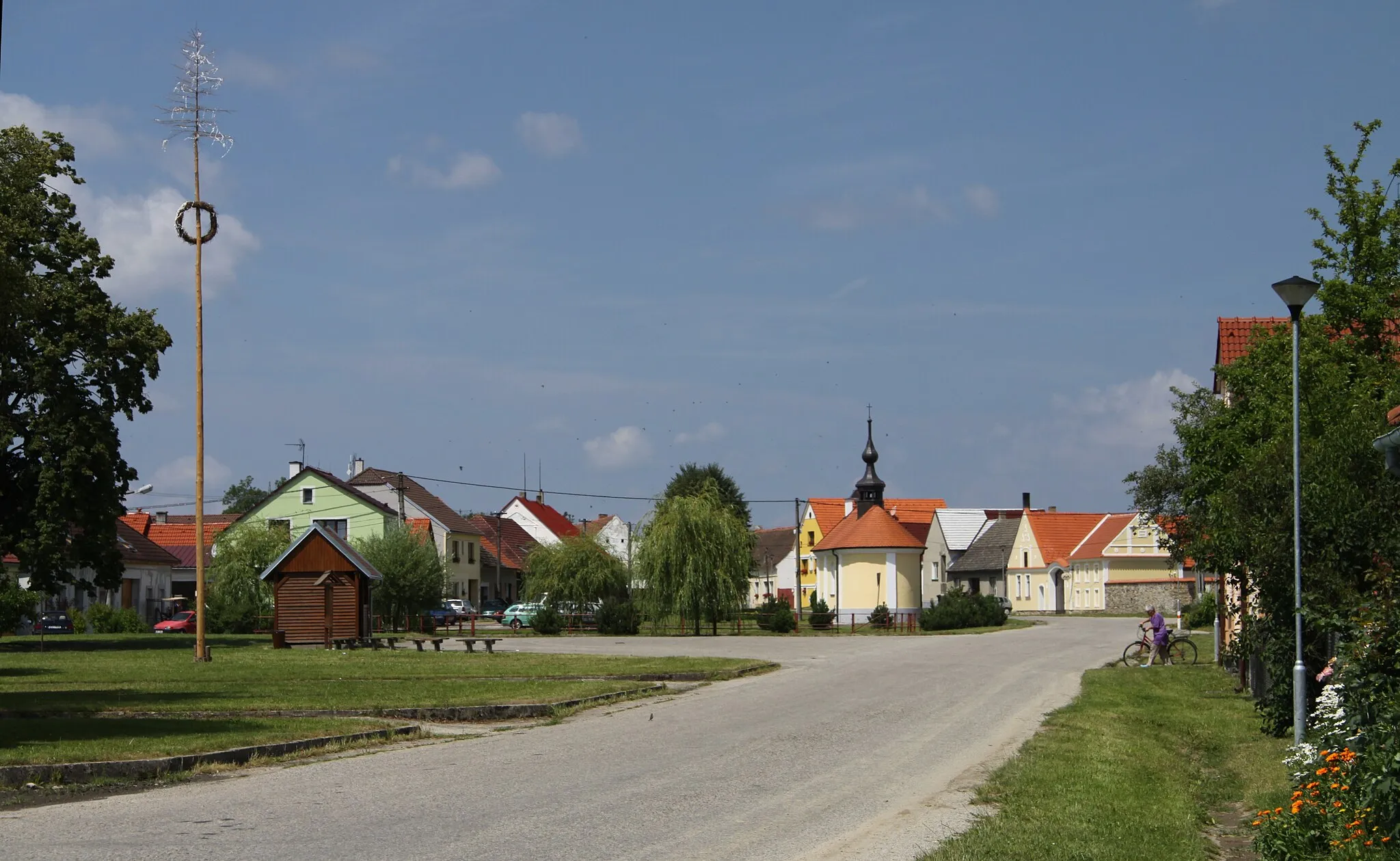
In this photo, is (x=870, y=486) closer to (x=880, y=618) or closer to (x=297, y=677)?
(x=880, y=618)

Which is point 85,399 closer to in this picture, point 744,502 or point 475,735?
point 475,735

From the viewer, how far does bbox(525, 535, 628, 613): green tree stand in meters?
65.7

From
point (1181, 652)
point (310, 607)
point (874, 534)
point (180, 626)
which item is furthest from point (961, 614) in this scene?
point (180, 626)

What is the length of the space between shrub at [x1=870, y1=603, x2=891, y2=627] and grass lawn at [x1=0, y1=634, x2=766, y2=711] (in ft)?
104

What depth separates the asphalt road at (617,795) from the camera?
386 inches

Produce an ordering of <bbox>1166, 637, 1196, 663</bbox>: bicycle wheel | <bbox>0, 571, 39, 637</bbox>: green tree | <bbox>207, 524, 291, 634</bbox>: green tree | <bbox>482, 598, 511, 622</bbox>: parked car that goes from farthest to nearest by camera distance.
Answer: <bbox>482, 598, 511, 622</bbox>: parked car < <bbox>207, 524, 291, 634</bbox>: green tree < <bbox>0, 571, 39, 637</bbox>: green tree < <bbox>1166, 637, 1196, 663</bbox>: bicycle wheel

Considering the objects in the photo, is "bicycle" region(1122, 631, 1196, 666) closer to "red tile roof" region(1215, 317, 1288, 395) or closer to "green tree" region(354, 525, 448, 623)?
"red tile roof" region(1215, 317, 1288, 395)

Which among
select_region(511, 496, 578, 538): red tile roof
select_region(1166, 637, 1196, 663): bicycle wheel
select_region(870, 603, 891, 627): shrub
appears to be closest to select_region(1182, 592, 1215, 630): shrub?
select_region(1166, 637, 1196, 663): bicycle wheel

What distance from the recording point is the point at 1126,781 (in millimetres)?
13375

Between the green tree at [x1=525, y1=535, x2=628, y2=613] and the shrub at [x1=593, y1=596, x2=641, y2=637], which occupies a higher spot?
the green tree at [x1=525, y1=535, x2=628, y2=613]

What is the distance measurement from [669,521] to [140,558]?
100 ft

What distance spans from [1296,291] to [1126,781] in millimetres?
5925

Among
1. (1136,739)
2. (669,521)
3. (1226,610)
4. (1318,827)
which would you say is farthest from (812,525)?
(1318,827)

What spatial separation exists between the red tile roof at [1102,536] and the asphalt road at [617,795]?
7162cm
